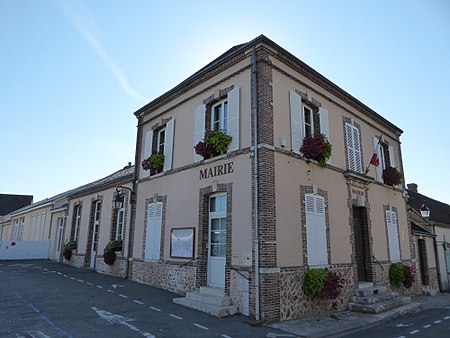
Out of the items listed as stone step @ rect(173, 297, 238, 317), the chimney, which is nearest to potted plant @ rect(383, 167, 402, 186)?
stone step @ rect(173, 297, 238, 317)

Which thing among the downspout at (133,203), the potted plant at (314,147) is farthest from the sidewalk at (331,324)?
the downspout at (133,203)

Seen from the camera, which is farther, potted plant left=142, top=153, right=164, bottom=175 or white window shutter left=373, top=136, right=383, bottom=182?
white window shutter left=373, top=136, right=383, bottom=182

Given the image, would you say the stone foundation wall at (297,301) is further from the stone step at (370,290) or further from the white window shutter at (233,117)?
the white window shutter at (233,117)

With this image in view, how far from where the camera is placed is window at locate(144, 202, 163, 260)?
33.4ft

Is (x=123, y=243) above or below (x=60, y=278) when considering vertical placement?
above

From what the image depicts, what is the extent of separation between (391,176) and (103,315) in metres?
10.5

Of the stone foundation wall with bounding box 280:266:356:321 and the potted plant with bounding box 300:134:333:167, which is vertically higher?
the potted plant with bounding box 300:134:333:167

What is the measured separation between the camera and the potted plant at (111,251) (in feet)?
40.3

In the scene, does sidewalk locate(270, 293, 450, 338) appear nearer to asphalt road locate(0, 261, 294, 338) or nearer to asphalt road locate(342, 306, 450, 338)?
asphalt road locate(342, 306, 450, 338)

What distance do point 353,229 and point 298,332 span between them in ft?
15.3

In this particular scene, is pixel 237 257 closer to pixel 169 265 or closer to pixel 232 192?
pixel 232 192

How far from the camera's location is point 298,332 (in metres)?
6.11

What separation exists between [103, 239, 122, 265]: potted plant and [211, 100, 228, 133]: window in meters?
6.27

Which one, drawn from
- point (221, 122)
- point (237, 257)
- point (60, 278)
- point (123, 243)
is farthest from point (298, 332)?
point (60, 278)
